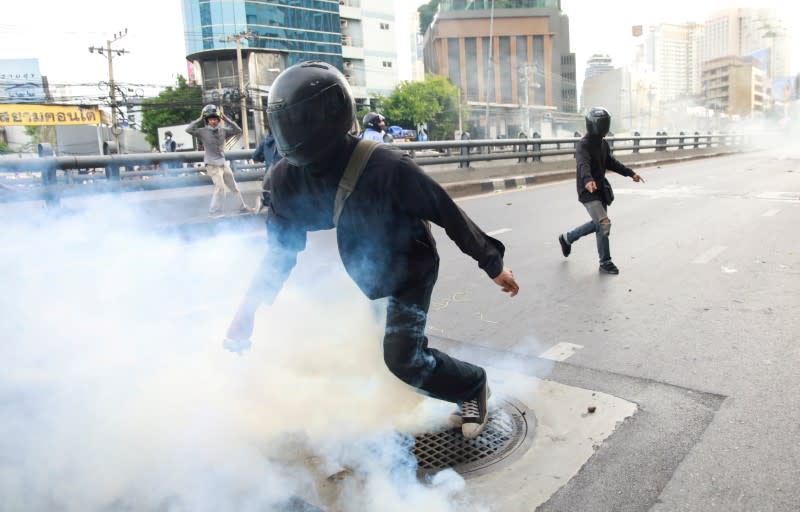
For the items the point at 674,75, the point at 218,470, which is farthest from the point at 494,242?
the point at 674,75

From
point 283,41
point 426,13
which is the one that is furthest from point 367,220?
point 426,13

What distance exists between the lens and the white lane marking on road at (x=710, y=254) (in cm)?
643

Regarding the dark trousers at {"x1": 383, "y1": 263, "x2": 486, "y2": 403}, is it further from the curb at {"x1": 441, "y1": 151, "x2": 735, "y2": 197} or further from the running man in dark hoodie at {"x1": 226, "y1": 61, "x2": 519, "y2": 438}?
the curb at {"x1": 441, "y1": 151, "x2": 735, "y2": 197}

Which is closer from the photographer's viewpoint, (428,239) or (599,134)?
(428,239)

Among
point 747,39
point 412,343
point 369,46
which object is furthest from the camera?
point 369,46

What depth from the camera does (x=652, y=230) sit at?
8289 mm

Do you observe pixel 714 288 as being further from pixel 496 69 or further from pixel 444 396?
pixel 496 69

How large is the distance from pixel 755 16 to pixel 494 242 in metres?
52.1

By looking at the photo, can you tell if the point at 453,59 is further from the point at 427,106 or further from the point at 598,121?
the point at 598,121

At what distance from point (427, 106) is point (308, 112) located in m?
62.5

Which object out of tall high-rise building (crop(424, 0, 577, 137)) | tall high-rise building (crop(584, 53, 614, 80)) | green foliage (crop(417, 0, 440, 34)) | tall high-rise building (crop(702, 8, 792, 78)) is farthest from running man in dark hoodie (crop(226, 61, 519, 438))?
green foliage (crop(417, 0, 440, 34))

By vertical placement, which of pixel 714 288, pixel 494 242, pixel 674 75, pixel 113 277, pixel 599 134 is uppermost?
pixel 674 75

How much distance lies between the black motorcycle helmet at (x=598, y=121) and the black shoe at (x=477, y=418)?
12.7 feet

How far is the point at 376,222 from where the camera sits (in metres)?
2.29
